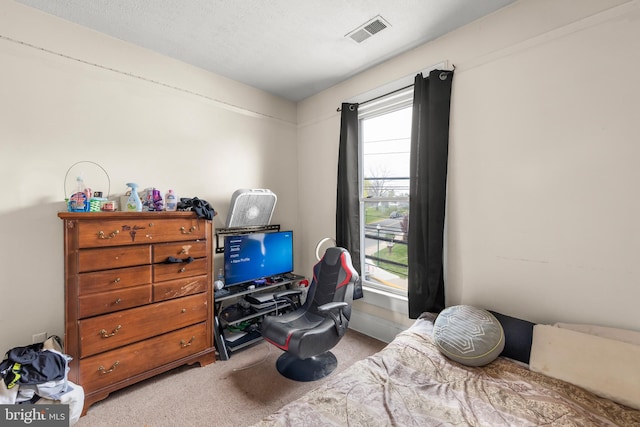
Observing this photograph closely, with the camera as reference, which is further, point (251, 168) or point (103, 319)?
point (251, 168)

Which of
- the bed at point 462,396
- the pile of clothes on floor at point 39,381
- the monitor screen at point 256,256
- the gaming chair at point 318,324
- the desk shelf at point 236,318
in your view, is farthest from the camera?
the monitor screen at point 256,256

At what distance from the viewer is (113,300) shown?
6.09ft

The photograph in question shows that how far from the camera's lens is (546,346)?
60.3 inches

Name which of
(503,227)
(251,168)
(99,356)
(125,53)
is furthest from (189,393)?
(125,53)

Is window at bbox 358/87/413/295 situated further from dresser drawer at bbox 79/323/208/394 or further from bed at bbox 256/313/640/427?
dresser drawer at bbox 79/323/208/394

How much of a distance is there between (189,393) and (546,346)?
2.42 metres

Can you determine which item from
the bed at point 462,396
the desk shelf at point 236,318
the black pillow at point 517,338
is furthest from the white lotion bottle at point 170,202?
the black pillow at point 517,338

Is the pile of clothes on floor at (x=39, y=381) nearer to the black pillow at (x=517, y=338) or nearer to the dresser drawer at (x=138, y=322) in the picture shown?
the dresser drawer at (x=138, y=322)

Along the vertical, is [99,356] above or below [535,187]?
below

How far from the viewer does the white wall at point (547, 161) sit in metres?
1.51

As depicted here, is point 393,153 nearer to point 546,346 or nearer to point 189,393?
point 546,346

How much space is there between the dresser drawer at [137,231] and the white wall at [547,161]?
222 centimetres

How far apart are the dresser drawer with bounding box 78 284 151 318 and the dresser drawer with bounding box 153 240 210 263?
24 cm

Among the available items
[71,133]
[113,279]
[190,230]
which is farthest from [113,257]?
[71,133]
